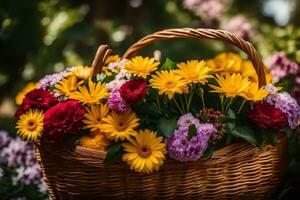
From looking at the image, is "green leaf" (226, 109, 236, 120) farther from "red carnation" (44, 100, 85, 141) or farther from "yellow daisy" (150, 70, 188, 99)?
"red carnation" (44, 100, 85, 141)

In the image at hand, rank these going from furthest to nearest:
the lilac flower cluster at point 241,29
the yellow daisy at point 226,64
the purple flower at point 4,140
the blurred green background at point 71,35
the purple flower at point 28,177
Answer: the blurred green background at point 71,35 < the lilac flower cluster at point 241,29 < the purple flower at point 4,140 < the purple flower at point 28,177 < the yellow daisy at point 226,64

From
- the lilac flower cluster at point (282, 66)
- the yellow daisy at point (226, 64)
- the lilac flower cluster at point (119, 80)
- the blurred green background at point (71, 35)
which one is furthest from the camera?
the blurred green background at point (71, 35)

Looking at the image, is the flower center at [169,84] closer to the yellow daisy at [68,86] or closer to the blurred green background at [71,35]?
the yellow daisy at [68,86]

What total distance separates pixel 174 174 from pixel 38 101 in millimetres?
589

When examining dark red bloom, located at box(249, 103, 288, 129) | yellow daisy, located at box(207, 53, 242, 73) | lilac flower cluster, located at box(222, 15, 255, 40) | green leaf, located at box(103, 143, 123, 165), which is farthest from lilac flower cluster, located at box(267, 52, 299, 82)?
green leaf, located at box(103, 143, 123, 165)

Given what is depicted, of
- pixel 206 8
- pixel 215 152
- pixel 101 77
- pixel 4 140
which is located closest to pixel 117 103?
pixel 101 77

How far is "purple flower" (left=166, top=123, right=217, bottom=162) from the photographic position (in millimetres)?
1825

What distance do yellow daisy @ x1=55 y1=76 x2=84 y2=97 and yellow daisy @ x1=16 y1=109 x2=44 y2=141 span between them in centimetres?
12

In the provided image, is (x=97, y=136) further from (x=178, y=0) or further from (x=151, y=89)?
(x=178, y=0)

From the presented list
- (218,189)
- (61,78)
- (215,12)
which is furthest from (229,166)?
(215,12)

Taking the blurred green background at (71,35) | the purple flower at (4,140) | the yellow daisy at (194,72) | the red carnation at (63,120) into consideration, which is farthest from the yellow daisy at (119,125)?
the blurred green background at (71,35)

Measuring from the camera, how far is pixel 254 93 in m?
1.95

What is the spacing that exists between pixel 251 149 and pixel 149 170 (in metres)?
0.39

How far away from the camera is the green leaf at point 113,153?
6.06ft
